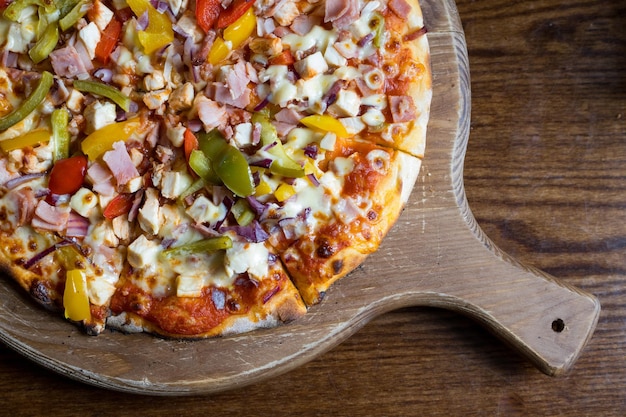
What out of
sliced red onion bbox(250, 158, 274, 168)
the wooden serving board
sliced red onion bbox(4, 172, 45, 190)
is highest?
sliced red onion bbox(4, 172, 45, 190)

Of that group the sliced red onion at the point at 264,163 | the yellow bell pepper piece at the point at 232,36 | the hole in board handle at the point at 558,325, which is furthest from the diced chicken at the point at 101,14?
the hole in board handle at the point at 558,325

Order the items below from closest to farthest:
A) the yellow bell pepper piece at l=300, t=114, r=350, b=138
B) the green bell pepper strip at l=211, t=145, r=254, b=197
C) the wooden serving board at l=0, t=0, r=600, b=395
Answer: the green bell pepper strip at l=211, t=145, r=254, b=197 < the yellow bell pepper piece at l=300, t=114, r=350, b=138 < the wooden serving board at l=0, t=0, r=600, b=395

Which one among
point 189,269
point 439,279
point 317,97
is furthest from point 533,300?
point 189,269

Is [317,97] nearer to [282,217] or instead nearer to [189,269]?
[282,217]

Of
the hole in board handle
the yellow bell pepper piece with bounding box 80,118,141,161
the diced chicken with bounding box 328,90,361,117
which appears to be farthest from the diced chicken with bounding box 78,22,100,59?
the hole in board handle

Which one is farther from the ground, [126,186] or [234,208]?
[126,186]

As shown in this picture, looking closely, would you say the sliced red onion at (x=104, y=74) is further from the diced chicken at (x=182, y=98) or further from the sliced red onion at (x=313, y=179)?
the sliced red onion at (x=313, y=179)

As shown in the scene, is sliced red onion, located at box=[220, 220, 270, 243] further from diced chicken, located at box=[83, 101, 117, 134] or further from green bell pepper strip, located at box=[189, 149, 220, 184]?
diced chicken, located at box=[83, 101, 117, 134]

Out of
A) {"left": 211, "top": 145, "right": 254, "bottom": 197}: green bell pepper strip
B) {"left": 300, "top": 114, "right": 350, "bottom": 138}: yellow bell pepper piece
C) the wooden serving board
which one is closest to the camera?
{"left": 211, "top": 145, "right": 254, "bottom": 197}: green bell pepper strip

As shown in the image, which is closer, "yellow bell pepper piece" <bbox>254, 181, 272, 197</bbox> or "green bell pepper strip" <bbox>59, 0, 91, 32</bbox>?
"yellow bell pepper piece" <bbox>254, 181, 272, 197</bbox>
